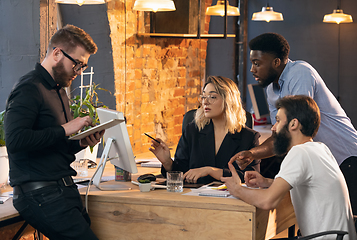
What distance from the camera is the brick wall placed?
13.0 feet

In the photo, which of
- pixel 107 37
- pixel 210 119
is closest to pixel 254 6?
pixel 107 37

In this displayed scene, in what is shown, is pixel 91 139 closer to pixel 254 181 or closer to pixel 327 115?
pixel 254 181

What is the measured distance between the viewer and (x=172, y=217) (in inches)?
89.1

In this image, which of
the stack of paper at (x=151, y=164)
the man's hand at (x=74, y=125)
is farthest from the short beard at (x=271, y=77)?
the man's hand at (x=74, y=125)

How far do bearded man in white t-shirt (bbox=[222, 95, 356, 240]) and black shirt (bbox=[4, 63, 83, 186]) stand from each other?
90 cm

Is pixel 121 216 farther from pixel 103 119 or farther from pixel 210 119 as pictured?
pixel 210 119

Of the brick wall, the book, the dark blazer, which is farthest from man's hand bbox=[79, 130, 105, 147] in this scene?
Result: the brick wall

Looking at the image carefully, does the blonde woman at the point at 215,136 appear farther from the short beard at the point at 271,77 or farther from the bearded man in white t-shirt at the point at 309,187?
the bearded man in white t-shirt at the point at 309,187

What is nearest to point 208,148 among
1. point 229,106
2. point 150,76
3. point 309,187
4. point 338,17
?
point 229,106

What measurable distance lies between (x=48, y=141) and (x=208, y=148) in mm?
1264

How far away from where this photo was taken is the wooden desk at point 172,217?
217cm

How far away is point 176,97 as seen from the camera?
4816 mm

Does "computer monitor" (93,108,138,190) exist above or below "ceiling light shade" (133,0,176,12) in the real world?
below

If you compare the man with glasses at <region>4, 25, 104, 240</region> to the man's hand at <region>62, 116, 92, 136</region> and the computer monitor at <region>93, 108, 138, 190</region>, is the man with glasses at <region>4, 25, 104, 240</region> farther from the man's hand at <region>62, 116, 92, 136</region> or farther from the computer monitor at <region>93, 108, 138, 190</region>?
the computer monitor at <region>93, 108, 138, 190</region>
